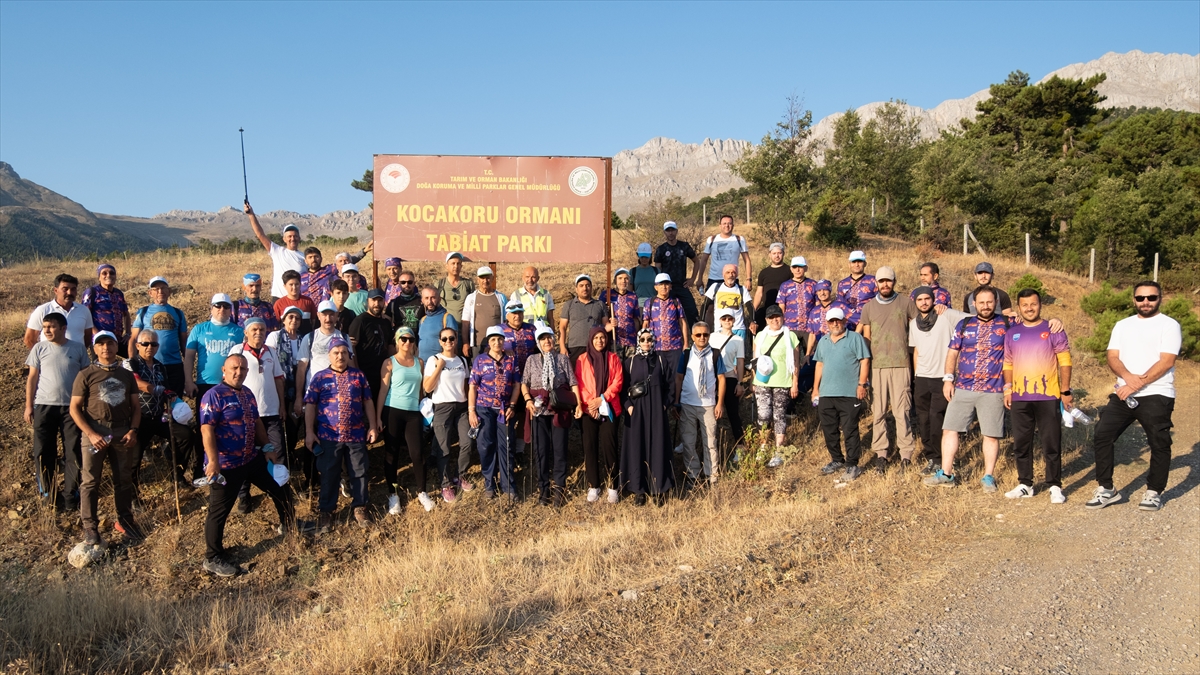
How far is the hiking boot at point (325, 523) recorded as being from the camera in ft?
25.3

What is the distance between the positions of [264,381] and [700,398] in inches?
176

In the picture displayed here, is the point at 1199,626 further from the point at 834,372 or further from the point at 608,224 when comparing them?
the point at 608,224

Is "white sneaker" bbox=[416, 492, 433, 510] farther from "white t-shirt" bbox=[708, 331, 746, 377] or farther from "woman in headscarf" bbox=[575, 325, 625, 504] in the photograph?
"white t-shirt" bbox=[708, 331, 746, 377]

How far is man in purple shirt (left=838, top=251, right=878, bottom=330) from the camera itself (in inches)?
368

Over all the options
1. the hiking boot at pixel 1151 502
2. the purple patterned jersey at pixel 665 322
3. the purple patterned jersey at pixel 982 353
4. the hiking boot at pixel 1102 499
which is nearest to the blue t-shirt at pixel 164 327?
the purple patterned jersey at pixel 665 322

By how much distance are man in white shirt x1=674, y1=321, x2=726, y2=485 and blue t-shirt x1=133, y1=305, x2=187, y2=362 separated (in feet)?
17.7

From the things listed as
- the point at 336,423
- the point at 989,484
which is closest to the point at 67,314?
the point at 336,423

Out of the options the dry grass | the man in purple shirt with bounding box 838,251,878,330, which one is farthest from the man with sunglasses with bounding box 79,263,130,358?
the man in purple shirt with bounding box 838,251,878,330

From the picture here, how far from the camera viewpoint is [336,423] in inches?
296

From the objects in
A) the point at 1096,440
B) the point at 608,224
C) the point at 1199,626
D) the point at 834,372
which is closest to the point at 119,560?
the point at 608,224

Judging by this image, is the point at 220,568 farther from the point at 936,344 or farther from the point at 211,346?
the point at 936,344

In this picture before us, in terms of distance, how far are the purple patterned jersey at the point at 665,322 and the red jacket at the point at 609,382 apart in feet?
2.63

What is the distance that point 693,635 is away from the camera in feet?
15.5

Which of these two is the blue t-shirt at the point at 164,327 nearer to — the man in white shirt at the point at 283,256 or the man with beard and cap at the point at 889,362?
the man in white shirt at the point at 283,256
